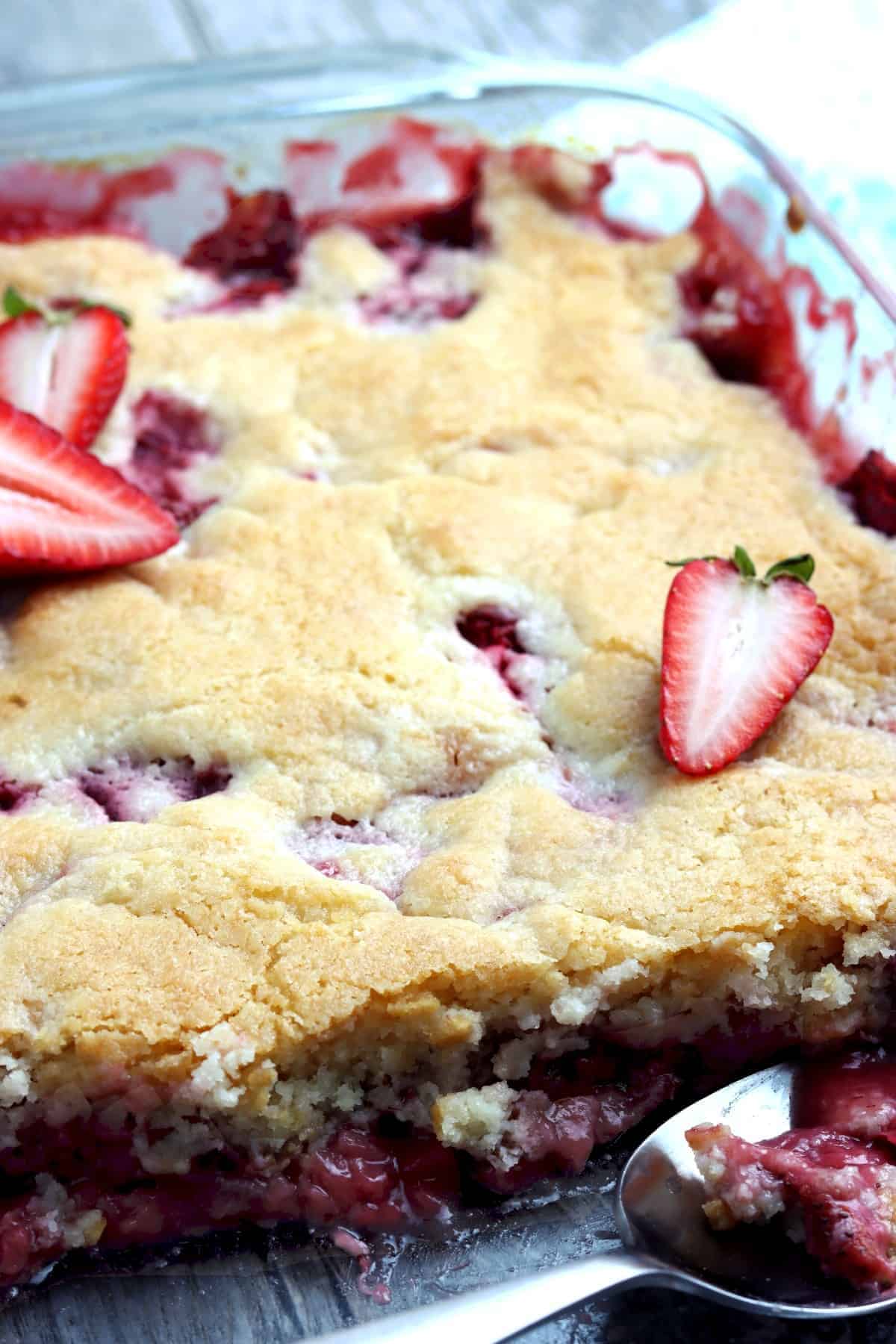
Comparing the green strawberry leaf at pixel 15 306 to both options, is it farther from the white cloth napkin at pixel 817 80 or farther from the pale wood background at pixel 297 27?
the white cloth napkin at pixel 817 80

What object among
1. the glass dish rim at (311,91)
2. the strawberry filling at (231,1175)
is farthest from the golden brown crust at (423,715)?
the glass dish rim at (311,91)

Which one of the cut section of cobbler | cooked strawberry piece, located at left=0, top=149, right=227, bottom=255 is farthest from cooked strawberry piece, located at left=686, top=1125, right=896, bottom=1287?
cooked strawberry piece, located at left=0, top=149, right=227, bottom=255

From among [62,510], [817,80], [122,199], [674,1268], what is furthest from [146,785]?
[817,80]

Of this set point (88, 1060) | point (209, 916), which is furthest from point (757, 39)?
point (88, 1060)

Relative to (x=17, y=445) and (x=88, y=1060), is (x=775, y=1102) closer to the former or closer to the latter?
(x=88, y=1060)

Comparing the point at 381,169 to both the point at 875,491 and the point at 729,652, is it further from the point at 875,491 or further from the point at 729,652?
the point at 729,652

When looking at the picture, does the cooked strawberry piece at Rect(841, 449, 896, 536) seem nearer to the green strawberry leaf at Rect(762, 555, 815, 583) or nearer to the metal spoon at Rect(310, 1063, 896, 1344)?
the green strawberry leaf at Rect(762, 555, 815, 583)

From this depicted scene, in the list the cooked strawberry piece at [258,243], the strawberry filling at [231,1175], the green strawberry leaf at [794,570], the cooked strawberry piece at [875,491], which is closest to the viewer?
the strawberry filling at [231,1175]
